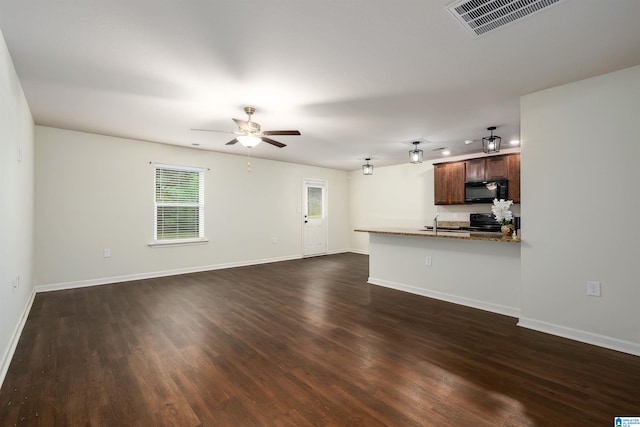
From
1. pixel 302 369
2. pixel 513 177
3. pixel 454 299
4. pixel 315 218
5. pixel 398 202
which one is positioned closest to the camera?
pixel 302 369

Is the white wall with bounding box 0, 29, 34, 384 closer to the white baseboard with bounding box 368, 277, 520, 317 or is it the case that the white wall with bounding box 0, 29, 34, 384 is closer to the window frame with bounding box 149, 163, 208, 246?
the window frame with bounding box 149, 163, 208, 246

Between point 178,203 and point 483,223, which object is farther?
point 483,223

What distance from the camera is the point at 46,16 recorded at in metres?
1.86

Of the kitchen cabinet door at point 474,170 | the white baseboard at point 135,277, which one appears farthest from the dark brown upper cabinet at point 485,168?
the white baseboard at point 135,277

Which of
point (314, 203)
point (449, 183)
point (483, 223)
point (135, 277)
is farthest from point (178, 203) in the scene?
point (483, 223)

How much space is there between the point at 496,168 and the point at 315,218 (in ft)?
14.3

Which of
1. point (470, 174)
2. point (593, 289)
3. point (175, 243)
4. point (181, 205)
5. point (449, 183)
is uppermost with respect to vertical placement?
point (470, 174)

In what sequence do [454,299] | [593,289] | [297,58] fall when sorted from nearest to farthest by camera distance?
[297,58], [593,289], [454,299]

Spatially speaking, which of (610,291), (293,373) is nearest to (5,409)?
(293,373)

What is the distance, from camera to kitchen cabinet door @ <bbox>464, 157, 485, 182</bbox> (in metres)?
5.61

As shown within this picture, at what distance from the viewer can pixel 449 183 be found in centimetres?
609

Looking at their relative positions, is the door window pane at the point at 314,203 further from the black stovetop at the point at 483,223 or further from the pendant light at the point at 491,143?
the pendant light at the point at 491,143

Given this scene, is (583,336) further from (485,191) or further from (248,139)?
(248,139)

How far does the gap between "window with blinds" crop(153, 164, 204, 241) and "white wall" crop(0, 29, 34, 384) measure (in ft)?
6.32
